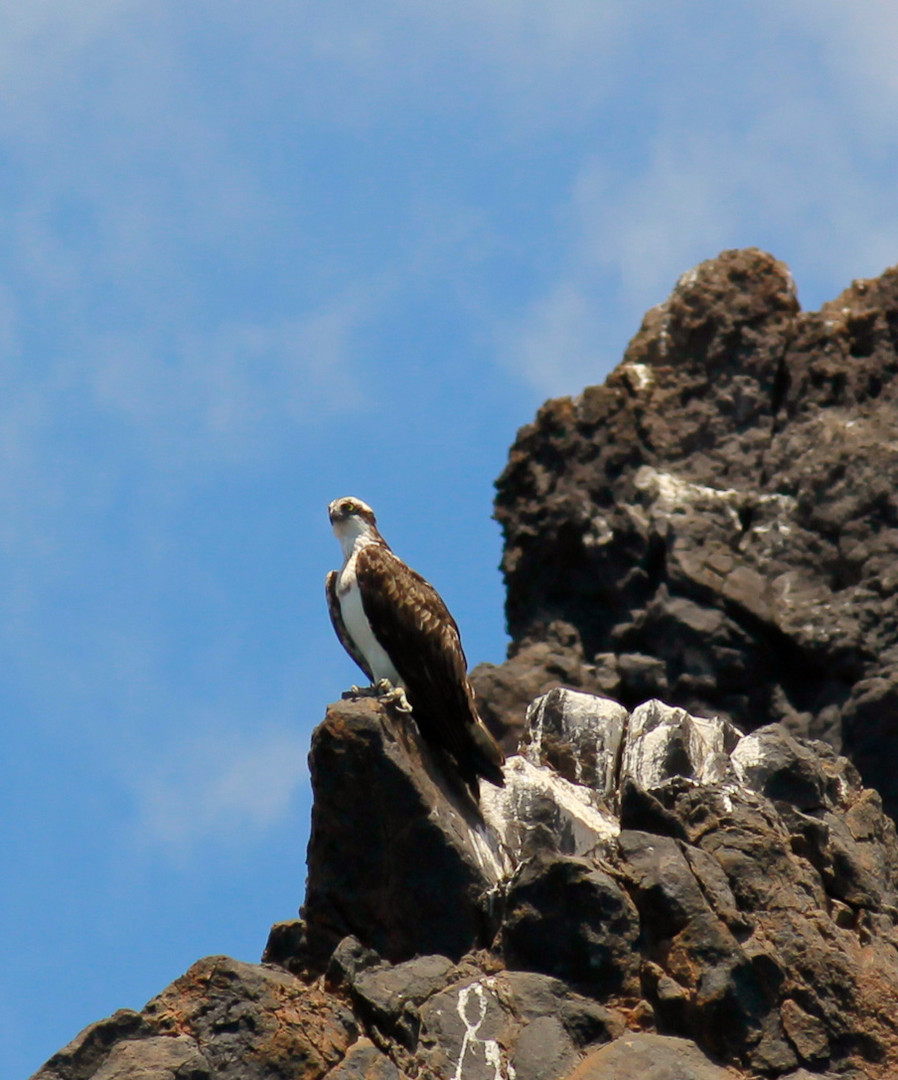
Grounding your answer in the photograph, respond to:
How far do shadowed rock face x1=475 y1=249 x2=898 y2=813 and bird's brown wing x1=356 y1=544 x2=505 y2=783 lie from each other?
10.7m

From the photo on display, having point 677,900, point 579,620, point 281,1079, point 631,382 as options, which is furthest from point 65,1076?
point 631,382

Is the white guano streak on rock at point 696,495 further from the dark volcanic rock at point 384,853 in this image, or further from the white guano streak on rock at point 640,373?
the dark volcanic rock at point 384,853

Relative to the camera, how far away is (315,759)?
15305 millimetres

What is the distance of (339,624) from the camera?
16734 millimetres

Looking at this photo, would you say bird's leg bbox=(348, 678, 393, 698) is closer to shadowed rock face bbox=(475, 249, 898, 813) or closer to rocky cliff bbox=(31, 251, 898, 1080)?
rocky cliff bbox=(31, 251, 898, 1080)

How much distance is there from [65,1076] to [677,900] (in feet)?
15.1

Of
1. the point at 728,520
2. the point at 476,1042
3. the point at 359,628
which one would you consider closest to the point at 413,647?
the point at 359,628

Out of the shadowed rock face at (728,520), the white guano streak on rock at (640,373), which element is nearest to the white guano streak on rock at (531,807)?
the shadowed rock face at (728,520)

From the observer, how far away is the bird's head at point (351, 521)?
678 inches

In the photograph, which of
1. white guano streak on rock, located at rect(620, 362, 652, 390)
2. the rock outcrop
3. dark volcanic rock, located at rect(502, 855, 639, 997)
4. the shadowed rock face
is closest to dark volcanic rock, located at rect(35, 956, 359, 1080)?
the rock outcrop

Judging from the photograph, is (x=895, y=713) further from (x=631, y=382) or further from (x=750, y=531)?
(x=631, y=382)

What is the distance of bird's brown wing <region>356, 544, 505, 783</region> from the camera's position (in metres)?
15.8

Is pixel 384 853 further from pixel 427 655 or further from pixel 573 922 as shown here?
pixel 573 922

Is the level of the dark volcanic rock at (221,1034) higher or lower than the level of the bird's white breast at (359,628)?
lower
